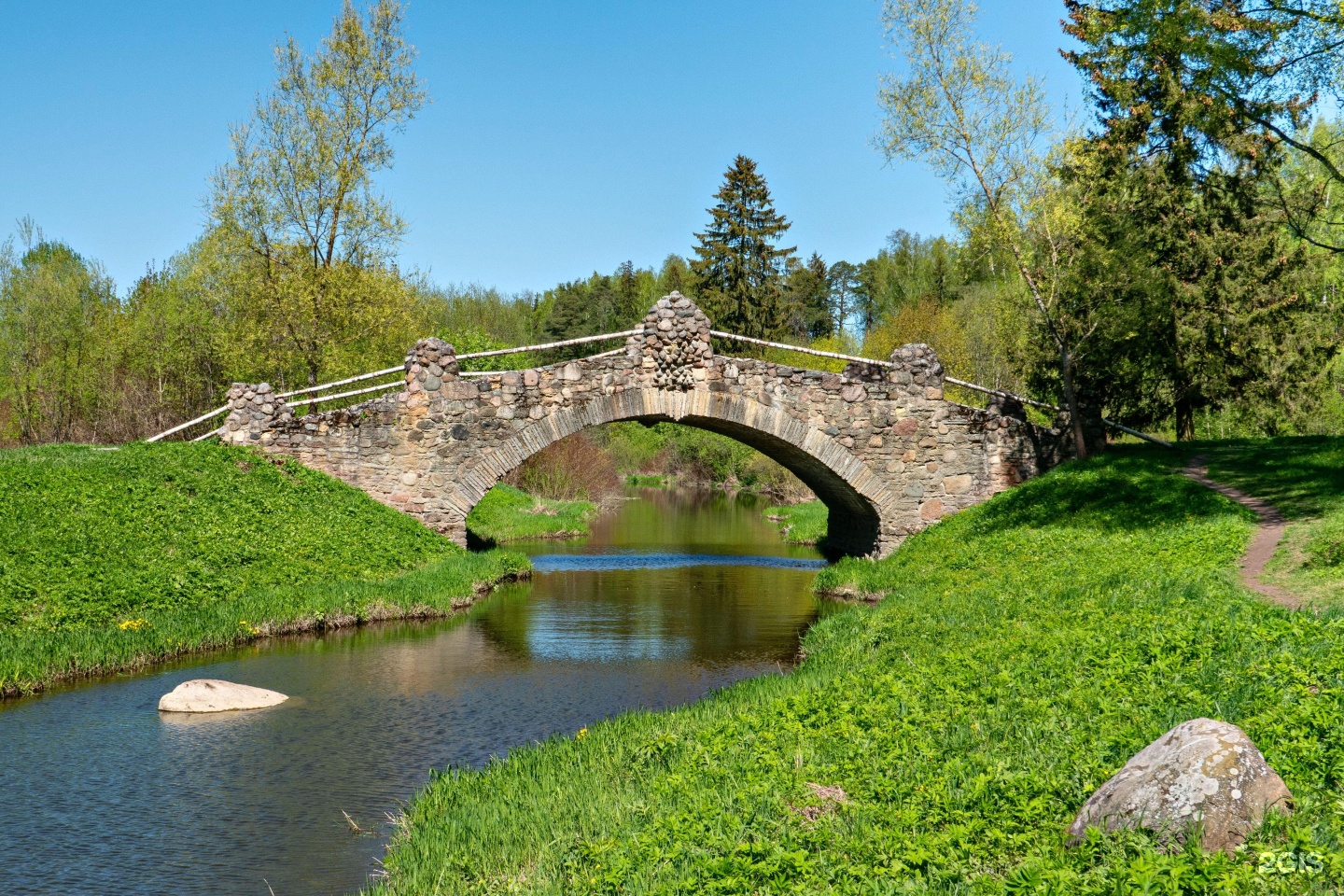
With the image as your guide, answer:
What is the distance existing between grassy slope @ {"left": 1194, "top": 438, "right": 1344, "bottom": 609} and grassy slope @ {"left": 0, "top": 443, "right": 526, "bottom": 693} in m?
12.0

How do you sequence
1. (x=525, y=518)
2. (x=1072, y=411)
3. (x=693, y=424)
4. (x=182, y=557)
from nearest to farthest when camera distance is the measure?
(x=182, y=557) < (x=1072, y=411) < (x=693, y=424) < (x=525, y=518)

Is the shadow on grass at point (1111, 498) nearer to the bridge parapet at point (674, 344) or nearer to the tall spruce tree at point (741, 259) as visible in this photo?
the bridge parapet at point (674, 344)

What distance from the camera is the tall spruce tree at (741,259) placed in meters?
48.6

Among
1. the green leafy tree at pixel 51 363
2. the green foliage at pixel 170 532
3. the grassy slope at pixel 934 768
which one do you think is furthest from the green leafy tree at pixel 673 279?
the grassy slope at pixel 934 768

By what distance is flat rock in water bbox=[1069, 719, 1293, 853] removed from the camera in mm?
5133

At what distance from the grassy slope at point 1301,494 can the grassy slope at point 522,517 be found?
17.4 metres

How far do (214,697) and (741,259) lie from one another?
39973 millimetres

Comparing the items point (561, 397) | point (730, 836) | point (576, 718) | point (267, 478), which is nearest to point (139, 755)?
point (576, 718)

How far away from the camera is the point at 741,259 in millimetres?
48594

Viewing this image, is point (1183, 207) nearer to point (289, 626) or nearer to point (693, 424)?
point (693, 424)

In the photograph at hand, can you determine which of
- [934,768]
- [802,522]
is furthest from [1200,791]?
[802,522]

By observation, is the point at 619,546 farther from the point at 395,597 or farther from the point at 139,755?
the point at 139,755

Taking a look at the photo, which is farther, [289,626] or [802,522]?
[802,522]

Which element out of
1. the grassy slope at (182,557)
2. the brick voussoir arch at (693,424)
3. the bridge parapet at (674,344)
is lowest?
the grassy slope at (182,557)
